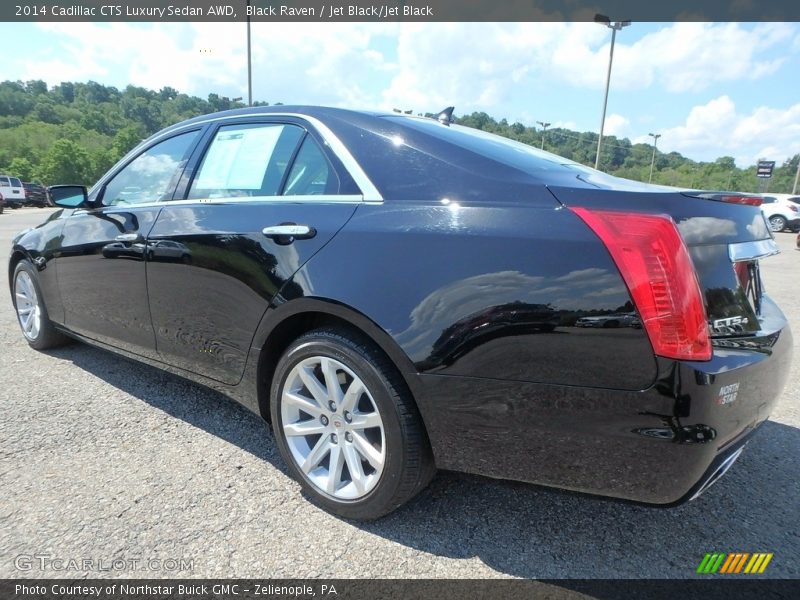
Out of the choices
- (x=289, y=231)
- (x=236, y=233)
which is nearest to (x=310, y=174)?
(x=289, y=231)

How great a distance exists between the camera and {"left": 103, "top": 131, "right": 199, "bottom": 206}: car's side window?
3107 millimetres

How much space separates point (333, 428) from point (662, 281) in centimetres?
138

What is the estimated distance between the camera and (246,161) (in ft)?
9.00

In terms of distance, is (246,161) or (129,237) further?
(129,237)

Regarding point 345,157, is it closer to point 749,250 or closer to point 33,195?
point 749,250

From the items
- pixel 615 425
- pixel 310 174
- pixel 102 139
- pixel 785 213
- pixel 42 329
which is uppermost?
pixel 102 139

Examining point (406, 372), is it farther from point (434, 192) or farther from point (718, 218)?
point (718, 218)

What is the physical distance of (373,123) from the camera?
2387mm

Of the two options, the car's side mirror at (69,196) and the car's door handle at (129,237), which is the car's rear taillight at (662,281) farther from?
the car's side mirror at (69,196)

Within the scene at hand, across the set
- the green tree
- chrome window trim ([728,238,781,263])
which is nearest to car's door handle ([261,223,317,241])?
chrome window trim ([728,238,781,263])

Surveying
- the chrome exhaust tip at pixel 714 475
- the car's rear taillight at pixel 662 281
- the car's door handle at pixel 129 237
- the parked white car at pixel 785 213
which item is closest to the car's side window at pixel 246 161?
the car's door handle at pixel 129 237

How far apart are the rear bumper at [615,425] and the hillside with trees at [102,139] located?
1825 inches

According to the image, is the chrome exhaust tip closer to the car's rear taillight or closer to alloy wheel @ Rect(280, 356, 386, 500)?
the car's rear taillight

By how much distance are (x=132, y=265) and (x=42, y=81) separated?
468ft
